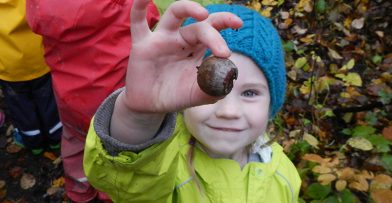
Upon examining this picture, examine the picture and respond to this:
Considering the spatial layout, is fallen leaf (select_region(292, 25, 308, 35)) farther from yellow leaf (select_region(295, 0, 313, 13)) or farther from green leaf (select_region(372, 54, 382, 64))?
green leaf (select_region(372, 54, 382, 64))

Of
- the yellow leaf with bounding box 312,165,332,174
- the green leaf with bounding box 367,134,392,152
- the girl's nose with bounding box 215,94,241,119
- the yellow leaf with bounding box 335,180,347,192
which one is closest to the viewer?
the girl's nose with bounding box 215,94,241,119

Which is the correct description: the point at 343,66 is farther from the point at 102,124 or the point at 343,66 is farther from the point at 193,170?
the point at 102,124

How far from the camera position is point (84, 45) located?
7.27 ft

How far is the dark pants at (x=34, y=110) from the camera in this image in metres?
3.26

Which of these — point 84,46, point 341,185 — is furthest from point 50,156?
point 341,185

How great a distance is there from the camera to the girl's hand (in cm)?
127

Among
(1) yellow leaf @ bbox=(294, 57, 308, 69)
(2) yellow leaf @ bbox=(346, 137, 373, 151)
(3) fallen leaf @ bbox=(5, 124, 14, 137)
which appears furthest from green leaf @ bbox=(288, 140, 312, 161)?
(3) fallen leaf @ bbox=(5, 124, 14, 137)

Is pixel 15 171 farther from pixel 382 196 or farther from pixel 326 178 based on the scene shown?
pixel 382 196

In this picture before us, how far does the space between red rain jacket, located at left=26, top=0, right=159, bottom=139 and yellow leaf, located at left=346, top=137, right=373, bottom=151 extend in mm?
1817

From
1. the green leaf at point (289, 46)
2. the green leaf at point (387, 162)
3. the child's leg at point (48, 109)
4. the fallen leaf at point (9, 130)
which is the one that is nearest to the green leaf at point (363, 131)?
the green leaf at point (387, 162)

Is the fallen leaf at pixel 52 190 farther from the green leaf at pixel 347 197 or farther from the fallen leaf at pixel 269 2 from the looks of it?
the fallen leaf at pixel 269 2

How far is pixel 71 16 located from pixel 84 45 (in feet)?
0.61

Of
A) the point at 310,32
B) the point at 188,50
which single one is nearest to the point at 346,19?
the point at 310,32

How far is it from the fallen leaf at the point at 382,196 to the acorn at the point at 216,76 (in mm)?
1823
